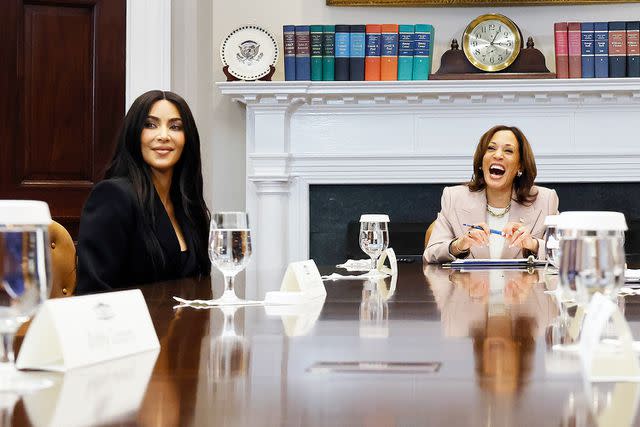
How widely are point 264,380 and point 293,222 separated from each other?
13.4 ft

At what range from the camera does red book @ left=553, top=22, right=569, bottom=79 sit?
15.0 ft

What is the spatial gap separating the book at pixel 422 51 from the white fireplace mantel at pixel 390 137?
3.8 inches

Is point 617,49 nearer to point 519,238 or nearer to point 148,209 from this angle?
point 519,238

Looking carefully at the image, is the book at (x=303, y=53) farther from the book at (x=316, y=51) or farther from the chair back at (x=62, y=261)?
the chair back at (x=62, y=261)

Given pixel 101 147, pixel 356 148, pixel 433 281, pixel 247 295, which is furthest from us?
pixel 356 148

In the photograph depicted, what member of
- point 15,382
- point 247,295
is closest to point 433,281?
point 247,295

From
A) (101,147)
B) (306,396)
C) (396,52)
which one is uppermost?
(396,52)

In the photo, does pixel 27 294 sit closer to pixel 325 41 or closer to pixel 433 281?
pixel 433 281

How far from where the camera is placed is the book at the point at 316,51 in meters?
4.67

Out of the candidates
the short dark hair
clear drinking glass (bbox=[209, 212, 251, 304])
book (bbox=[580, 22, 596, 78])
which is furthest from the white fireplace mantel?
clear drinking glass (bbox=[209, 212, 251, 304])

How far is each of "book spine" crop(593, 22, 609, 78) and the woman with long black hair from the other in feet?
8.53

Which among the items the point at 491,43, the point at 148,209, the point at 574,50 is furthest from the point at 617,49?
the point at 148,209

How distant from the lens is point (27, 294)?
2.60 ft

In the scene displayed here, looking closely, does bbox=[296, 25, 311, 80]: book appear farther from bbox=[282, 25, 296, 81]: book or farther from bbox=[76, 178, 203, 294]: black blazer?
bbox=[76, 178, 203, 294]: black blazer
